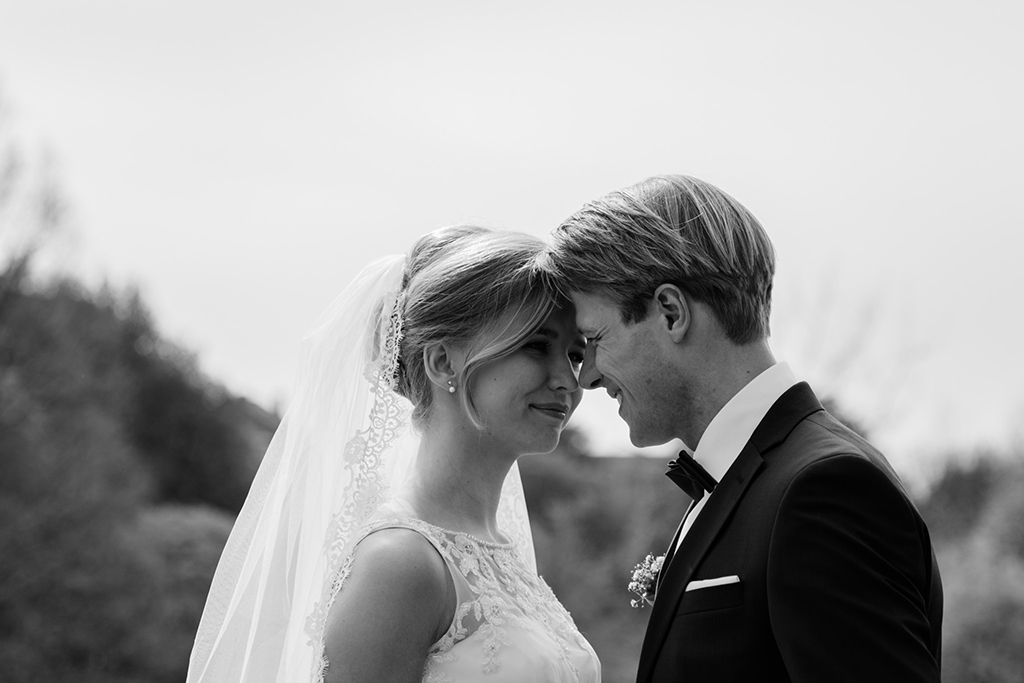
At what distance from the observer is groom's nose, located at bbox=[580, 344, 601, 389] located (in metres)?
3.26

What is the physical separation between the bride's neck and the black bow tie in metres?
0.86

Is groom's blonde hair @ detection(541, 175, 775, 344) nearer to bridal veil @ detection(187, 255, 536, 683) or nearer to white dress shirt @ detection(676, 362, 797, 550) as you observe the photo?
white dress shirt @ detection(676, 362, 797, 550)

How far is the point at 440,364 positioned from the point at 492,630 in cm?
92

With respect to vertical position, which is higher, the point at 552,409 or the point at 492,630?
the point at 552,409

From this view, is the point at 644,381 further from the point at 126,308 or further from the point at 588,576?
the point at 126,308

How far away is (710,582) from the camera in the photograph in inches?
103

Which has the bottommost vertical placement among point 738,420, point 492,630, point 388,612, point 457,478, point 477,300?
point 492,630

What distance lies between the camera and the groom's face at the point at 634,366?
297 cm

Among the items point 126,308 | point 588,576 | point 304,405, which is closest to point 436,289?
point 304,405

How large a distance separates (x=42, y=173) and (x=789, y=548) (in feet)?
78.6

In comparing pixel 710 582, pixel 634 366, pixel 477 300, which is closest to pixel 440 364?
pixel 477 300

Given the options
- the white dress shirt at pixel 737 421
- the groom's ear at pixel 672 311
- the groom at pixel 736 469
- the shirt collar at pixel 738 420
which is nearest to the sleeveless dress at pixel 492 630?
the groom at pixel 736 469

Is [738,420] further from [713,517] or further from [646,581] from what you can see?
[646,581]

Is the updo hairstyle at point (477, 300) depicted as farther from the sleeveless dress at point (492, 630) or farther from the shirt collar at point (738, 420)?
the shirt collar at point (738, 420)
